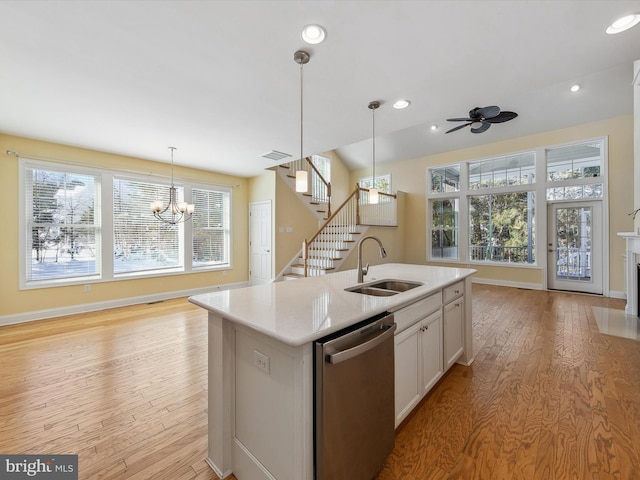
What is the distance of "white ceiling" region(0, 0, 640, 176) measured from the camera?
1804mm

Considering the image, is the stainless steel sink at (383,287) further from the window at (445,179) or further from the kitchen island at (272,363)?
the window at (445,179)

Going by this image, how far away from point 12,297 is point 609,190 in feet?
33.7

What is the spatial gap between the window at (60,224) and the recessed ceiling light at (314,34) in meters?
4.58

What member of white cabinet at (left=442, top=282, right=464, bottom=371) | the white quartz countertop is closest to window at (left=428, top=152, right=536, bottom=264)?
white cabinet at (left=442, top=282, right=464, bottom=371)

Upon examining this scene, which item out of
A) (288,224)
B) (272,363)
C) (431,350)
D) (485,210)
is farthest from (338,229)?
(272,363)

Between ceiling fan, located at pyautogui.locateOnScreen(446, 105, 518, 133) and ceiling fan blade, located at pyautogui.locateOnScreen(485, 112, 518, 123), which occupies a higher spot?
ceiling fan blade, located at pyautogui.locateOnScreen(485, 112, 518, 123)

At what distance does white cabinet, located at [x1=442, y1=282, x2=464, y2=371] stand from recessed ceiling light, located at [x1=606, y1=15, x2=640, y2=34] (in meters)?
2.16

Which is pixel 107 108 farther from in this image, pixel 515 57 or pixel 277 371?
pixel 515 57

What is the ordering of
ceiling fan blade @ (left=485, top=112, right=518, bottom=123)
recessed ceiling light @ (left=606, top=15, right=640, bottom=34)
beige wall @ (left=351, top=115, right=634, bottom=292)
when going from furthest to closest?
beige wall @ (left=351, top=115, right=634, bottom=292)
ceiling fan blade @ (left=485, top=112, right=518, bottom=123)
recessed ceiling light @ (left=606, top=15, right=640, bottom=34)

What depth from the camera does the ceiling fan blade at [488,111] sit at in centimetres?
420

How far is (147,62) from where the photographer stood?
7.57ft

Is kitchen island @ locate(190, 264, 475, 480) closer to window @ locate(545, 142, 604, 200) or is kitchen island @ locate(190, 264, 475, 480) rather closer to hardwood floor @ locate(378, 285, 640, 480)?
hardwood floor @ locate(378, 285, 640, 480)

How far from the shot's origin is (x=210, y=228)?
20.4 feet

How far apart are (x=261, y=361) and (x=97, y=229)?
4926mm
